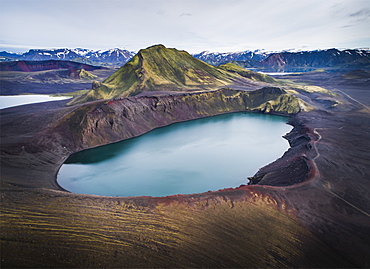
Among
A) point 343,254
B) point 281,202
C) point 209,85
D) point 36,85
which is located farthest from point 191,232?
point 36,85

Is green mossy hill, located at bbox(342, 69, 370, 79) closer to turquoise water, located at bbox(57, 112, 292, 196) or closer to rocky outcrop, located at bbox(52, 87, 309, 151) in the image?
rocky outcrop, located at bbox(52, 87, 309, 151)

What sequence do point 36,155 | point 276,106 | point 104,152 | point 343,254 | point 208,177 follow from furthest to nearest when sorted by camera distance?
1. point 276,106
2. point 104,152
3. point 36,155
4. point 208,177
5. point 343,254

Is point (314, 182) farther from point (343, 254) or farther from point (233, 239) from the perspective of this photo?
point (233, 239)

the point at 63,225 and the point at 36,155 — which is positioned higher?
the point at 36,155

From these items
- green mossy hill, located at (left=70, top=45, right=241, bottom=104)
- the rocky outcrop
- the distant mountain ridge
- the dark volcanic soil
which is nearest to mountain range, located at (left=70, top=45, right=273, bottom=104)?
green mossy hill, located at (left=70, top=45, right=241, bottom=104)

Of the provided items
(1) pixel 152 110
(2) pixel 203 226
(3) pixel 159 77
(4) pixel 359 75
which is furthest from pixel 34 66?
(4) pixel 359 75

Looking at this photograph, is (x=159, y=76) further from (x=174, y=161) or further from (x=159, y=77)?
(x=174, y=161)

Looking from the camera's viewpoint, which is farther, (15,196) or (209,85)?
(209,85)
